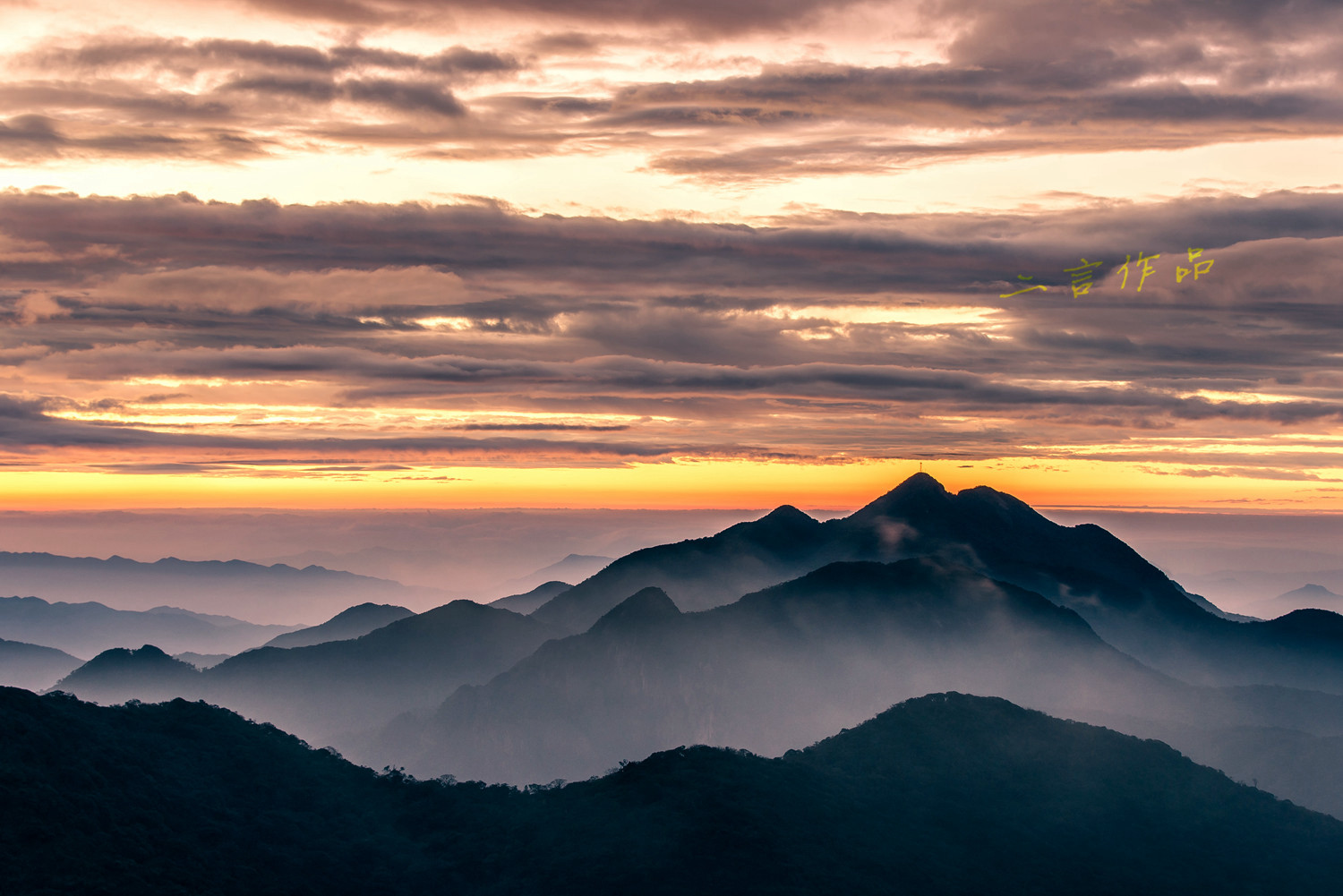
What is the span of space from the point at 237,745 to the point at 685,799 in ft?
280

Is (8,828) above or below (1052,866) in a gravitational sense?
above

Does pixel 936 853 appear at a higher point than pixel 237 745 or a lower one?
lower

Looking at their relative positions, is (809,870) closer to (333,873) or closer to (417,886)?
(417,886)

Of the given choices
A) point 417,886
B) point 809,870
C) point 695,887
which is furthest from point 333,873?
point 809,870

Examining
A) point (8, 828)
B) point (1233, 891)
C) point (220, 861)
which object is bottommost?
point (1233, 891)

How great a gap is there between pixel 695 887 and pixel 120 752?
97.1 m

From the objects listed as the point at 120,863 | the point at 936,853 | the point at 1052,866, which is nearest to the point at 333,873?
the point at 120,863

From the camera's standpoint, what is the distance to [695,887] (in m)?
166

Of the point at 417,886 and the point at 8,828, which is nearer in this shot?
the point at 8,828

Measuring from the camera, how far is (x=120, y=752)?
174750 mm

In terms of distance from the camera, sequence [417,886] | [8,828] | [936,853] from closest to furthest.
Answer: [8,828] → [417,886] → [936,853]

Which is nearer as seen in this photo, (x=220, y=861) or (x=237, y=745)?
(x=220, y=861)

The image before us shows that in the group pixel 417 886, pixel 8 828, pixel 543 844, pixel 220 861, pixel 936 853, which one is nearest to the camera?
pixel 8 828

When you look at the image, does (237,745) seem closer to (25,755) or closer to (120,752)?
(120,752)
